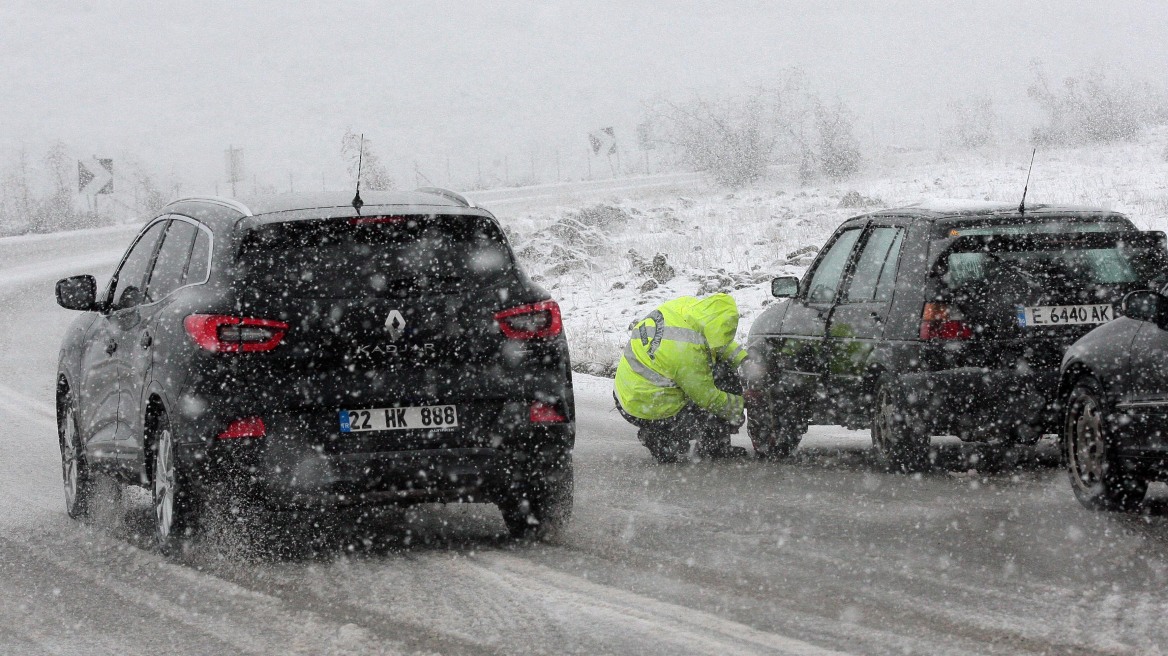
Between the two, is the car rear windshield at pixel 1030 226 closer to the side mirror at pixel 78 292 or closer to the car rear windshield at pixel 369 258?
the car rear windshield at pixel 369 258

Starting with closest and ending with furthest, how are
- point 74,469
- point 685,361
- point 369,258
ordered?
point 369,258
point 74,469
point 685,361

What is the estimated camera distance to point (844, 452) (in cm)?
1038

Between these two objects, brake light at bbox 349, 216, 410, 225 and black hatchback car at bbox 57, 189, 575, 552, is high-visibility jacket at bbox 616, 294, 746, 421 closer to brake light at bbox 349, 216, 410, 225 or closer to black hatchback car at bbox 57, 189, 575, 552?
black hatchback car at bbox 57, 189, 575, 552

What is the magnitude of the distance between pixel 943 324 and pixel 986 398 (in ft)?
1.64

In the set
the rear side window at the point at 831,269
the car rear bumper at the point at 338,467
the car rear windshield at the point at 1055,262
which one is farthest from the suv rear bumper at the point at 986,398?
the car rear bumper at the point at 338,467

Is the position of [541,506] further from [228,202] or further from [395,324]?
[228,202]

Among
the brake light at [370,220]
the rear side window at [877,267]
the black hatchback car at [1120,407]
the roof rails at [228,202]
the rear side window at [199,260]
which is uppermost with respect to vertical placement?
the roof rails at [228,202]

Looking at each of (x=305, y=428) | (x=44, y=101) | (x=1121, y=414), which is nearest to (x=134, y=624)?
(x=305, y=428)

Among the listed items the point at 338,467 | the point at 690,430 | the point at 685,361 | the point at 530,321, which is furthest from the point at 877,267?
the point at 338,467

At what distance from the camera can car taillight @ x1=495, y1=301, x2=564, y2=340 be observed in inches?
263

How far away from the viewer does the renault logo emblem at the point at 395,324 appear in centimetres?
647

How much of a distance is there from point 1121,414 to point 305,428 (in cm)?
399

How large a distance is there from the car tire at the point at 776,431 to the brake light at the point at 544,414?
12.1 feet

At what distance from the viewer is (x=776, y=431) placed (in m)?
10.3
